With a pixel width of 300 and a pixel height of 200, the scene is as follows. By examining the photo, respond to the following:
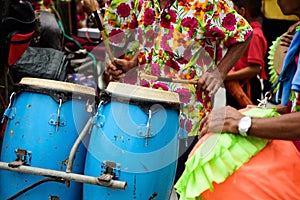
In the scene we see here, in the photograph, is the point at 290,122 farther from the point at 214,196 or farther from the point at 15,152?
the point at 15,152

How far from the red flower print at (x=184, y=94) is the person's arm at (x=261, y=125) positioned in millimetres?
838

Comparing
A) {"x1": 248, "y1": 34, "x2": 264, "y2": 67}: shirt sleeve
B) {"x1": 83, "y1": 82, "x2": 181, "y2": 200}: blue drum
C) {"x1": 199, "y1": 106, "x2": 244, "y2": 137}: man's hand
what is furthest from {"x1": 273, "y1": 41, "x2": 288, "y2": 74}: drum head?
{"x1": 199, "y1": 106, "x2": 244, "y2": 137}: man's hand

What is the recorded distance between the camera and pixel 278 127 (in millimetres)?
2186

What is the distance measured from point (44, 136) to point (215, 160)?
3.71ft

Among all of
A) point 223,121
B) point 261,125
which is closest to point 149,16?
point 223,121

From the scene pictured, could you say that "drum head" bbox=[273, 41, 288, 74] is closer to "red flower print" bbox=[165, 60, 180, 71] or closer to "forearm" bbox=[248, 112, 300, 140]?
"red flower print" bbox=[165, 60, 180, 71]

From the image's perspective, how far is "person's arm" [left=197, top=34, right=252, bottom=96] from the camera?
3.11 metres

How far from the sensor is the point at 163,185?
Answer: 9.64 ft

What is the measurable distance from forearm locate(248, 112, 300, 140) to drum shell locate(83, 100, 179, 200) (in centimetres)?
70

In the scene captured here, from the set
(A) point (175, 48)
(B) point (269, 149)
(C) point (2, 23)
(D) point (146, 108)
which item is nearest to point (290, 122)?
(B) point (269, 149)

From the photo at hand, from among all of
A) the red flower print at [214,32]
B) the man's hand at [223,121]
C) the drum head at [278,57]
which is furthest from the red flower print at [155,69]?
the drum head at [278,57]

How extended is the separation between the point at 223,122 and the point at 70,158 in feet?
3.12

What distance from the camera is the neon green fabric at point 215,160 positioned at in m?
2.20

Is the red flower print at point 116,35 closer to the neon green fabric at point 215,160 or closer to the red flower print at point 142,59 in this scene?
the red flower print at point 142,59
